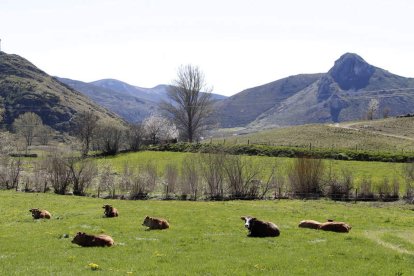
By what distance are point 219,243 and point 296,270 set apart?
6538mm

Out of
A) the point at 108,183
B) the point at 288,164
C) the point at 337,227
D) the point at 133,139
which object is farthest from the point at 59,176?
the point at 133,139

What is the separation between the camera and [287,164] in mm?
75438

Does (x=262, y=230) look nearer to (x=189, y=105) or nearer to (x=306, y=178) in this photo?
(x=306, y=178)

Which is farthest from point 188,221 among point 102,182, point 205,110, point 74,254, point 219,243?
point 205,110

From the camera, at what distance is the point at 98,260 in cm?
1905

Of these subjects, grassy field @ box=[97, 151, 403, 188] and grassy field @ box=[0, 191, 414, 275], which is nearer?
grassy field @ box=[0, 191, 414, 275]

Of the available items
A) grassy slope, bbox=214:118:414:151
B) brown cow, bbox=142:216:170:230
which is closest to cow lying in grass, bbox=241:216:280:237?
brown cow, bbox=142:216:170:230

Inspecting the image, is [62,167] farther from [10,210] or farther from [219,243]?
[219,243]

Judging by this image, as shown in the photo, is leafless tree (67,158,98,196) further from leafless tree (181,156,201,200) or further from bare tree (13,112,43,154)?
bare tree (13,112,43,154)

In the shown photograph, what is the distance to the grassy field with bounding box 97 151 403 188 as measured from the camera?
220 feet

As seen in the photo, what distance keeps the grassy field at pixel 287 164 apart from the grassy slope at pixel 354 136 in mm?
20192

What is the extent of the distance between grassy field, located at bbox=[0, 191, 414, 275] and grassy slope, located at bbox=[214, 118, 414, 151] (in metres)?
70.9

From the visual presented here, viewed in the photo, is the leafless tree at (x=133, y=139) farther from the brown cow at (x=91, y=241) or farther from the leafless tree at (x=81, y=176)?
the brown cow at (x=91, y=241)

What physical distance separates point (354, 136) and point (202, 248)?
109 m
